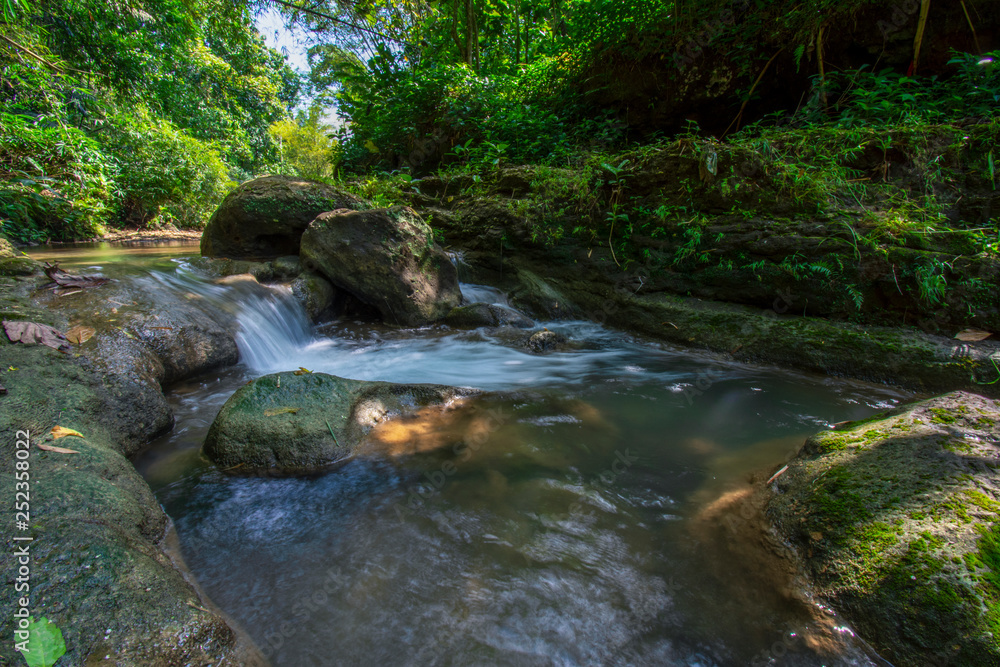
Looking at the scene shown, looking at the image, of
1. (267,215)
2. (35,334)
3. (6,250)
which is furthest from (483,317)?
(6,250)

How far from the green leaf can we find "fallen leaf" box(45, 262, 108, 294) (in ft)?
11.5

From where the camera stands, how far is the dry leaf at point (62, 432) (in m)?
2.10

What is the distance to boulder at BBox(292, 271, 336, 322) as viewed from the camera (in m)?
5.64

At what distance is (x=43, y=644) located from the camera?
1.17 metres

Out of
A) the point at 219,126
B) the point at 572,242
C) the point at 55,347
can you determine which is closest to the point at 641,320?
the point at 572,242

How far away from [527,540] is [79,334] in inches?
139

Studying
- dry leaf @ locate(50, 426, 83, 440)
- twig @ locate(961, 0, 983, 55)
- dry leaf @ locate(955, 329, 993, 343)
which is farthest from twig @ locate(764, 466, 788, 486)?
twig @ locate(961, 0, 983, 55)

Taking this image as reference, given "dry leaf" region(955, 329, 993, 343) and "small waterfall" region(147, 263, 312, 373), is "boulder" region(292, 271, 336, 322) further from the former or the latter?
"dry leaf" region(955, 329, 993, 343)

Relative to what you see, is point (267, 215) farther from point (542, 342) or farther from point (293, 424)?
point (293, 424)

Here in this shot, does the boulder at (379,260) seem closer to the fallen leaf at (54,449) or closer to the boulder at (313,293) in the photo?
the boulder at (313,293)

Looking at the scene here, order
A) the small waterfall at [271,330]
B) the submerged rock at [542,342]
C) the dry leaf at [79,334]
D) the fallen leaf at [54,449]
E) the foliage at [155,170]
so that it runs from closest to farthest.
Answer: the fallen leaf at [54,449] → the dry leaf at [79,334] → the small waterfall at [271,330] → the submerged rock at [542,342] → the foliage at [155,170]

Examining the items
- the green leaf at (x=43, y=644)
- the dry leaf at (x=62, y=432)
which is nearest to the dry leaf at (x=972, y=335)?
the green leaf at (x=43, y=644)

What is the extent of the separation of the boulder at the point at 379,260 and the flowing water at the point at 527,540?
2416 mm

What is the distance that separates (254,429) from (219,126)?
2571 cm
